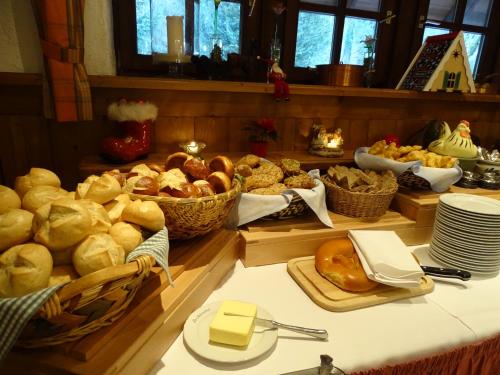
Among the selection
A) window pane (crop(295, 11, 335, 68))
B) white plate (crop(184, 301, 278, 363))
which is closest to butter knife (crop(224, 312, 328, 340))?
white plate (crop(184, 301, 278, 363))

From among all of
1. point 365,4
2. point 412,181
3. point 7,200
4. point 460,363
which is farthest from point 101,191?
point 365,4

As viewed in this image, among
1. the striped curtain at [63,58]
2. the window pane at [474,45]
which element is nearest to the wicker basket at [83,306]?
the striped curtain at [63,58]

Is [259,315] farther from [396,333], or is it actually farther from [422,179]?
[422,179]

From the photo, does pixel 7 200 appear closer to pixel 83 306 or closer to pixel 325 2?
pixel 83 306

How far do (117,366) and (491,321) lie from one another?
0.81 meters

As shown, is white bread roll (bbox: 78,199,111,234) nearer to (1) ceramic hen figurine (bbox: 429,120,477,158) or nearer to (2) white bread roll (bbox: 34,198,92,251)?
(2) white bread roll (bbox: 34,198,92,251)

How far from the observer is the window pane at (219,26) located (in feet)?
4.65

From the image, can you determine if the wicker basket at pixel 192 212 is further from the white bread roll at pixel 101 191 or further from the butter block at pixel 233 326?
the butter block at pixel 233 326

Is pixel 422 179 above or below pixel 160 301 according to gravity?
above

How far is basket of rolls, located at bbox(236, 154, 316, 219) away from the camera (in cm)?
104

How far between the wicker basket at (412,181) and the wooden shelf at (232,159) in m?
0.24

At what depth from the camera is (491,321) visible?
31.4 inches

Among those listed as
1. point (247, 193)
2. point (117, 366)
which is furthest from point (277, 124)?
point (117, 366)

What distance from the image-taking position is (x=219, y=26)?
1.47m
